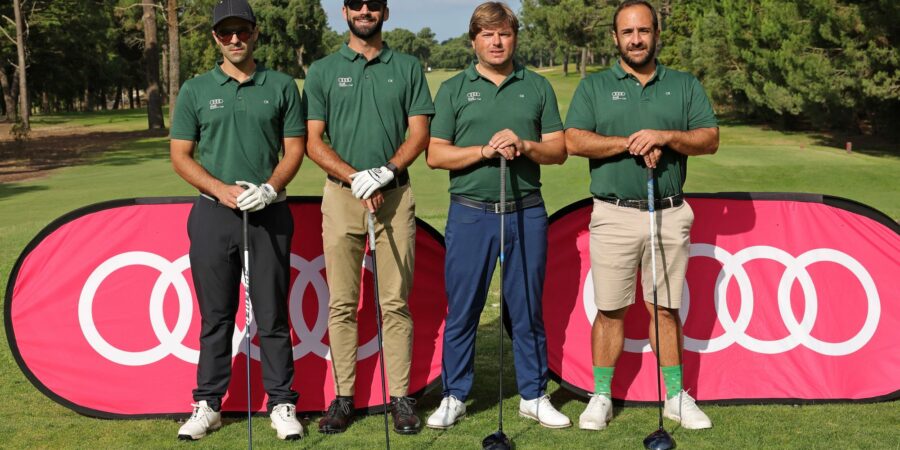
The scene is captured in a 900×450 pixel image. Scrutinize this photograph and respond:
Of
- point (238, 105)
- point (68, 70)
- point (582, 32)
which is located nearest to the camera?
point (238, 105)

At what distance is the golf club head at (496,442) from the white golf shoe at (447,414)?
1.33 feet

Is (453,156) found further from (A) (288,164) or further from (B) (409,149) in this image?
(A) (288,164)

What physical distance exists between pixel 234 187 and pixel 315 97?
65 cm

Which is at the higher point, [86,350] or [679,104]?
[679,104]

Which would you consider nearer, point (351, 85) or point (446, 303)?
point (351, 85)

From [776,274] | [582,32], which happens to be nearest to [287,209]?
[776,274]

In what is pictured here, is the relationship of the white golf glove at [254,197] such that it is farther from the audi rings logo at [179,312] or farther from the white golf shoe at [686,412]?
the white golf shoe at [686,412]

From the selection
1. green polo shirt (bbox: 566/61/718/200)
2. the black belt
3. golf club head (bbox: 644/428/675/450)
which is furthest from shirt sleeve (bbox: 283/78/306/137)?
golf club head (bbox: 644/428/675/450)

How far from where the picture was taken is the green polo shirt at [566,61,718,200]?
4852mm

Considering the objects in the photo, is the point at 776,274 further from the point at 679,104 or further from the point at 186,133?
the point at 186,133

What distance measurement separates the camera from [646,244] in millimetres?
4949

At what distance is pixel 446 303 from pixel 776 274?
77.9 inches

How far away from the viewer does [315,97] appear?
4.87 metres

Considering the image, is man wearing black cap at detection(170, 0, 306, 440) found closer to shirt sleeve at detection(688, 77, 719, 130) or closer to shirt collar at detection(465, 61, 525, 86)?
shirt collar at detection(465, 61, 525, 86)
